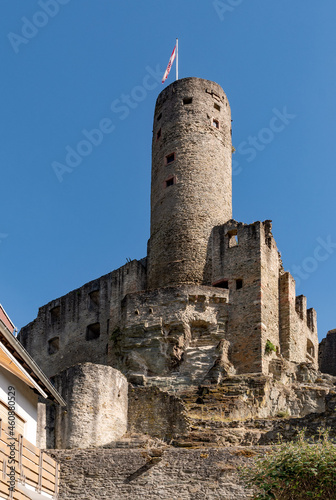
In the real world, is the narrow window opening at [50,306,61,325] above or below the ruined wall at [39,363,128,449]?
above

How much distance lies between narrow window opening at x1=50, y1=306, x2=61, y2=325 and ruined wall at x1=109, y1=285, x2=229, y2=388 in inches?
366

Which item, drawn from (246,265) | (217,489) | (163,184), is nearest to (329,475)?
(217,489)

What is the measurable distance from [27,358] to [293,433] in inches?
360

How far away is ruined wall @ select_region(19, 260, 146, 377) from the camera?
40094 mm

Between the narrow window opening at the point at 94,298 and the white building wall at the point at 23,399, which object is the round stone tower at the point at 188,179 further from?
the white building wall at the point at 23,399

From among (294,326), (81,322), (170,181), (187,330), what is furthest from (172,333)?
(81,322)

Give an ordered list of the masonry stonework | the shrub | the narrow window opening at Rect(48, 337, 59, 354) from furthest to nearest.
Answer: the narrow window opening at Rect(48, 337, 59, 354) → the masonry stonework → the shrub

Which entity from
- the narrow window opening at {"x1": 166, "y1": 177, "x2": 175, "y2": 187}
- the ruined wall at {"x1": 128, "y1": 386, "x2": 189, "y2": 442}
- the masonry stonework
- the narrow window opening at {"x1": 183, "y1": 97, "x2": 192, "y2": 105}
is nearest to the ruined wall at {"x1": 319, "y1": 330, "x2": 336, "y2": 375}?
the masonry stonework

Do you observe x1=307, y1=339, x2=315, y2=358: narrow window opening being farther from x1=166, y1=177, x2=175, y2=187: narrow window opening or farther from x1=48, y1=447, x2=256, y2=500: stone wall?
x1=48, y1=447, x2=256, y2=500: stone wall

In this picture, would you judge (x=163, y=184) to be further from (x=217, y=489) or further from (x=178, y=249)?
(x=217, y=489)

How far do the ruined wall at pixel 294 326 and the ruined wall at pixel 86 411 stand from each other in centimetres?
968

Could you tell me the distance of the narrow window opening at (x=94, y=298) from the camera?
4241cm

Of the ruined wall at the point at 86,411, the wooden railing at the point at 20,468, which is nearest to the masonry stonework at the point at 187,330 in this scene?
the ruined wall at the point at 86,411

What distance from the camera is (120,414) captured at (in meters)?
29.5
